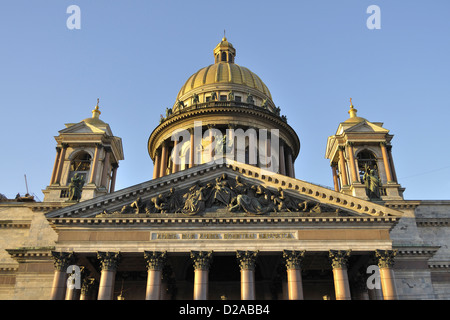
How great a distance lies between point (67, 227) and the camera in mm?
27250

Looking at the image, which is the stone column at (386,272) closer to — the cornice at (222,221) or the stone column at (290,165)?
the cornice at (222,221)

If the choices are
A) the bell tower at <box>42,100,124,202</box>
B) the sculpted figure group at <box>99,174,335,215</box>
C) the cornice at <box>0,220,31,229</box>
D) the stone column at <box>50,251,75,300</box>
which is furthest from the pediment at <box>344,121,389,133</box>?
the cornice at <box>0,220,31,229</box>

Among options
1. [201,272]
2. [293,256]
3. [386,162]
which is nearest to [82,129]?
[201,272]

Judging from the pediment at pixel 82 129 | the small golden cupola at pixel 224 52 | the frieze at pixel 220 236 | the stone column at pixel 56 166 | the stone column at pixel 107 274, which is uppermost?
the small golden cupola at pixel 224 52

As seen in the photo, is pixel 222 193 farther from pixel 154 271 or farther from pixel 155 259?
pixel 154 271

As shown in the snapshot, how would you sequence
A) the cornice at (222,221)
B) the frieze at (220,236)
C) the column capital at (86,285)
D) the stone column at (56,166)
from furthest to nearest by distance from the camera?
the stone column at (56,166) < the column capital at (86,285) < the cornice at (222,221) < the frieze at (220,236)

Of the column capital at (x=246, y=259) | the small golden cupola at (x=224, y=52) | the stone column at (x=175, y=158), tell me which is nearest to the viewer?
the column capital at (x=246, y=259)

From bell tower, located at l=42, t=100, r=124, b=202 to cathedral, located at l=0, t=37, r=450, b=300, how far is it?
92mm

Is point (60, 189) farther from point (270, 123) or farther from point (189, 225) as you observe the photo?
point (270, 123)

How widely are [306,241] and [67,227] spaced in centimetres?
1462

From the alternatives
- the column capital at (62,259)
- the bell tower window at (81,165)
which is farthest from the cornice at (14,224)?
the column capital at (62,259)

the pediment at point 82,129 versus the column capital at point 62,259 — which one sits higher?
the pediment at point 82,129

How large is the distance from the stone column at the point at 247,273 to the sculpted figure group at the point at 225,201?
8.67 feet

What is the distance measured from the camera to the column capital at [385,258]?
2634cm
